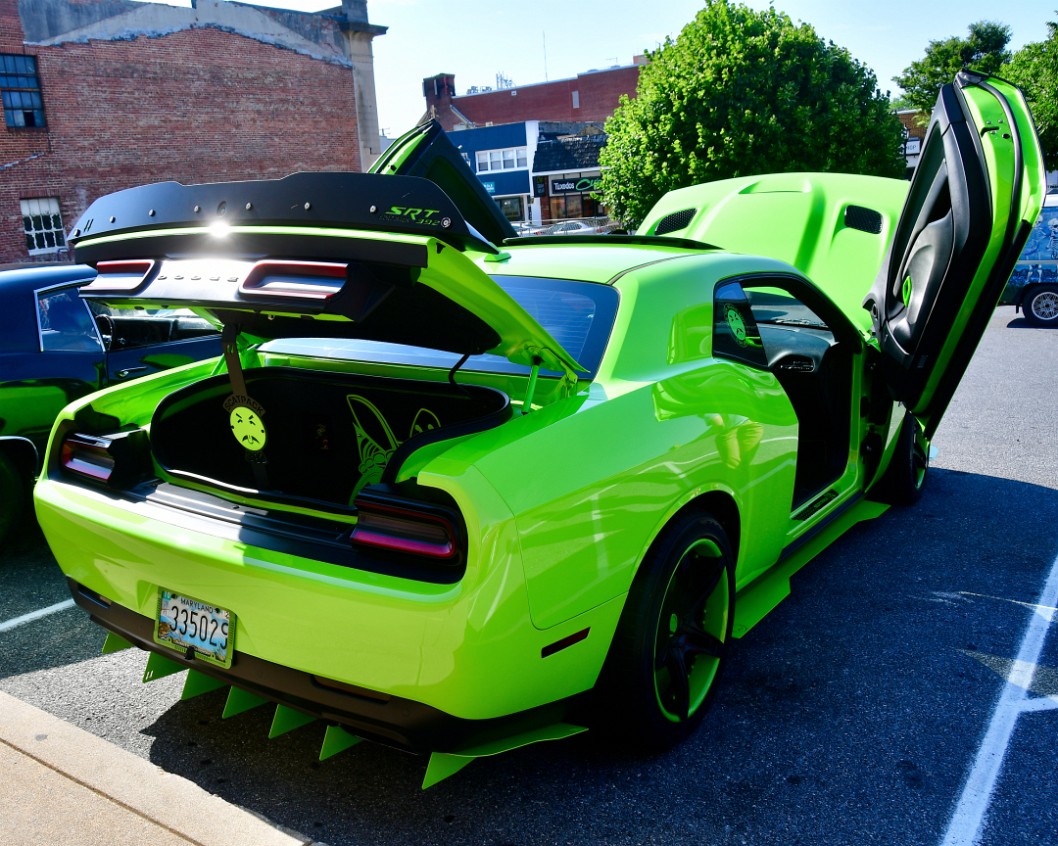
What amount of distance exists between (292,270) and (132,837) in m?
1.67

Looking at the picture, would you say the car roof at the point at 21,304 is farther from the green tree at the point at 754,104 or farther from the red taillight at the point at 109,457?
the green tree at the point at 754,104

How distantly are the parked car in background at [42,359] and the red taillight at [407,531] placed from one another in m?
3.30

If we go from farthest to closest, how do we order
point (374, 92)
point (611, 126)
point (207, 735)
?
point (374, 92)
point (611, 126)
point (207, 735)

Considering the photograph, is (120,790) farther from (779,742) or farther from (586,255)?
(586,255)

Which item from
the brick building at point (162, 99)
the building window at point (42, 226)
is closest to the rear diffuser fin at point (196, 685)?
the brick building at point (162, 99)

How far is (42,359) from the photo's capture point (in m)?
4.91

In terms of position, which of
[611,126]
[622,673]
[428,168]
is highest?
[611,126]

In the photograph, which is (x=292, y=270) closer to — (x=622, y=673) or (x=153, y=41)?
(x=622, y=673)

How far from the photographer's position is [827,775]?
2.79 m

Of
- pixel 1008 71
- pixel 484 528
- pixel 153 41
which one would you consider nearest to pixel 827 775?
pixel 484 528

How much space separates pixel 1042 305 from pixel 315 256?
547 inches

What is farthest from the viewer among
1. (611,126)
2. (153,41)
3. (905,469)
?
(153,41)

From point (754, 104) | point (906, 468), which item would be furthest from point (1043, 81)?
point (906, 468)

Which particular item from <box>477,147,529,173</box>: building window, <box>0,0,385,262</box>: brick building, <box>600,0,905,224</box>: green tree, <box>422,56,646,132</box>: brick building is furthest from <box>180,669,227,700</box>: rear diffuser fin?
<box>422,56,646,132</box>: brick building
